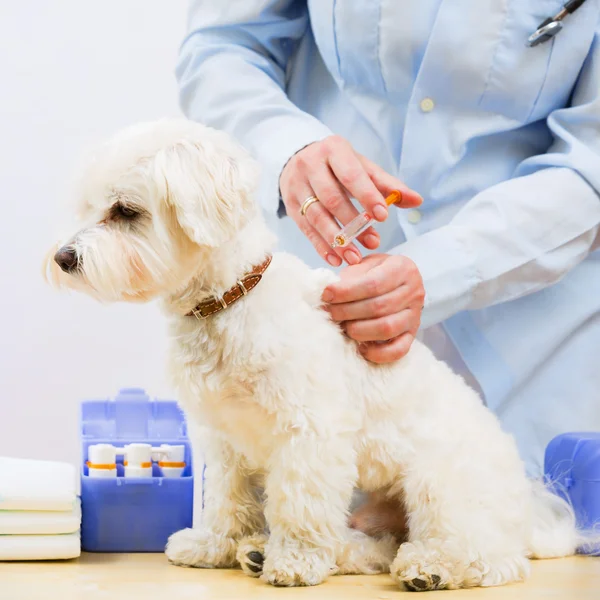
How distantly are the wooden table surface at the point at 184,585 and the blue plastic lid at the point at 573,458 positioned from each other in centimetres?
17

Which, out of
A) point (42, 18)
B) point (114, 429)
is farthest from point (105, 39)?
point (114, 429)

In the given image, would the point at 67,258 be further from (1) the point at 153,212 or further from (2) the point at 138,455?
(2) the point at 138,455

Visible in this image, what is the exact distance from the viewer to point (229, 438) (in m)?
1.15

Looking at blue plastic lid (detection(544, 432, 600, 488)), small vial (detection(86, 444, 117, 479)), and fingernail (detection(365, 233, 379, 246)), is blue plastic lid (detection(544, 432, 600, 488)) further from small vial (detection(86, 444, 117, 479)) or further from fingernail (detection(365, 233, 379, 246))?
small vial (detection(86, 444, 117, 479))

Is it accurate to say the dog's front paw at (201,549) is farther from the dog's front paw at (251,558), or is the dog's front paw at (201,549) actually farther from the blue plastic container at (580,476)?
the blue plastic container at (580,476)

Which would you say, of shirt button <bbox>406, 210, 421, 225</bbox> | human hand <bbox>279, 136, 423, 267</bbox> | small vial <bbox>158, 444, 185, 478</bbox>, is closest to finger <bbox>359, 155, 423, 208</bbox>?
human hand <bbox>279, 136, 423, 267</bbox>

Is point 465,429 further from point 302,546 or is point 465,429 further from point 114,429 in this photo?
point 114,429

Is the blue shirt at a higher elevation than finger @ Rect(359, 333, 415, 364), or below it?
higher

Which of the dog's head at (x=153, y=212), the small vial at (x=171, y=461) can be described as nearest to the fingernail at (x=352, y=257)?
the dog's head at (x=153, y=212)

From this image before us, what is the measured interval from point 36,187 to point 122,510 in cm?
101

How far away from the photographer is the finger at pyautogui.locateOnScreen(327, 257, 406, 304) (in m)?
1.17

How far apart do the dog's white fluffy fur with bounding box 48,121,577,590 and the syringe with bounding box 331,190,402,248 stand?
5 cm

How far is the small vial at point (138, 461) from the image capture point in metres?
1.23

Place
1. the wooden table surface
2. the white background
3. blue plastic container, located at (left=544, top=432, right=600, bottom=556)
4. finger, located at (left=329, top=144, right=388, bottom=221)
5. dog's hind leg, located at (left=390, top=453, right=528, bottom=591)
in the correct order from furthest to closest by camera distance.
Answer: the white background
blue plastic container, located at (left=544, top=432, right=600, bottom=556)
finger, located at (left=329, top=144, right=388, bottom=221)
dog's hind leg, located at (left=390, top=453, right=528, bottom=591)
the wooden table surface
